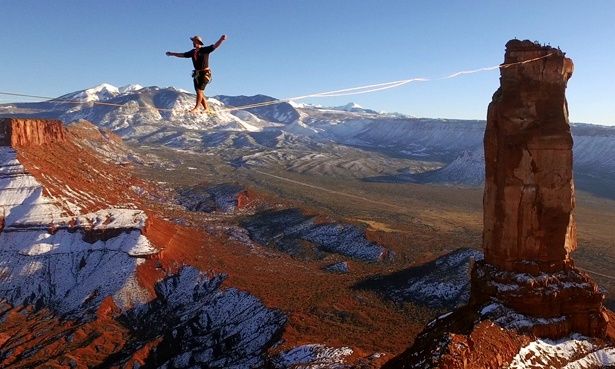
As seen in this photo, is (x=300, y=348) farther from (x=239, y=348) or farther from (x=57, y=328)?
(x=57, y=328)

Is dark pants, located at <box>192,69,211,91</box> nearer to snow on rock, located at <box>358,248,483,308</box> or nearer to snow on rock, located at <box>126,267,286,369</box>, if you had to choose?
snow on rock, located at <box>126,267,286,369</box>

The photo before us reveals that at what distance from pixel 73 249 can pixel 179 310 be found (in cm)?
1372

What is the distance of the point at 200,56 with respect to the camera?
1405cm

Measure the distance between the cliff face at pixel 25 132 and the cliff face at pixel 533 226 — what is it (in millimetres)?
59864

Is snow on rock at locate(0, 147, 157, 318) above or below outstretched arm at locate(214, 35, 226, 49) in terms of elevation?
below

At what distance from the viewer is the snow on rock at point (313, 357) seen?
27422 millimetres

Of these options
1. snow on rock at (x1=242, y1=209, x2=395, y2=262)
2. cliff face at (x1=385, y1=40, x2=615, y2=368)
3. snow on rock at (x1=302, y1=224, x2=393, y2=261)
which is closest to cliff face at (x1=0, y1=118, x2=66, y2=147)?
snow on rock at (x1=242, y1=209, x2=395, y2=262)

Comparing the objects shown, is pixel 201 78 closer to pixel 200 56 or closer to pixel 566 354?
pixel 200 56

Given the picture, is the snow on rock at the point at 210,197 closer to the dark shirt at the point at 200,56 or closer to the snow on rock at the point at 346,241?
the snow on rock at the point at 346,241

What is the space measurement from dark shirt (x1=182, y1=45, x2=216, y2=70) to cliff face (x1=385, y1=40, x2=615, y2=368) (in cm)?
1247

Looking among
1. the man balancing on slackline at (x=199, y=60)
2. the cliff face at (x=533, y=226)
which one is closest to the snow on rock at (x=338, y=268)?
the cliff face at (x=533, y=226)

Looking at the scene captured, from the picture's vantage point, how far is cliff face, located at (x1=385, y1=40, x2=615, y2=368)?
19.8 meters

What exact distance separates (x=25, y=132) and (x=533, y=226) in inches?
2545

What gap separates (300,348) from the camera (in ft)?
98.7
